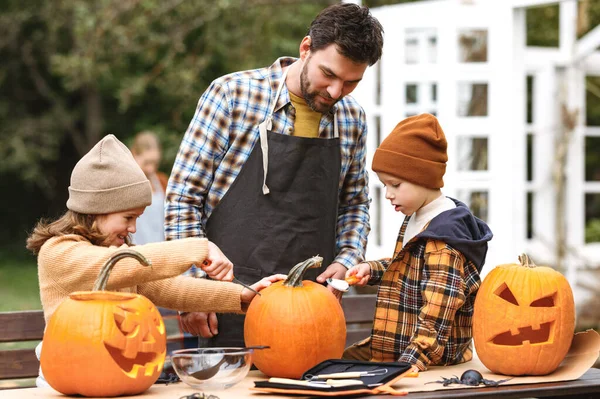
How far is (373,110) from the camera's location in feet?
24.3

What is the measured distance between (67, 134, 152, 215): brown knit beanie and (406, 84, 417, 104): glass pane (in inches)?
185

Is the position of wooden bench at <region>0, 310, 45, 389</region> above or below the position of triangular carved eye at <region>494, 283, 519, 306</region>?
below

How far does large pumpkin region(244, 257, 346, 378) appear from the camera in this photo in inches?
106

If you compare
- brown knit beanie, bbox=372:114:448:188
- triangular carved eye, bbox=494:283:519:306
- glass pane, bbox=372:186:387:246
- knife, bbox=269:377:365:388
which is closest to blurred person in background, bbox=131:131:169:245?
glass pane, bbox=372:186:387:246

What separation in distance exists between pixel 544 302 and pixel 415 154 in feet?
1.95

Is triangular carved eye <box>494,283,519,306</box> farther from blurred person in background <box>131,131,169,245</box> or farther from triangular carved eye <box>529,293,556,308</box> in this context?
blurred person in background <box>131,131,169,245</box>

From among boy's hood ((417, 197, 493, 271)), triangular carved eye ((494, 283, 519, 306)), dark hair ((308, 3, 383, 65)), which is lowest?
triangular carved eye ((494, 283, 519, 306))

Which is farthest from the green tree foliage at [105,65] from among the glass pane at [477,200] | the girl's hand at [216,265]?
the girl's hand at [216,265]

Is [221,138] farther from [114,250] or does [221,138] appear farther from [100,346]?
[100,346]

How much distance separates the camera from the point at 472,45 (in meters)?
7.09

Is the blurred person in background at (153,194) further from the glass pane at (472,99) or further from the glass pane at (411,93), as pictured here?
the glass pane at (472,99)

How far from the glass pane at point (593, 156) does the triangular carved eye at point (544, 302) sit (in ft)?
35.8

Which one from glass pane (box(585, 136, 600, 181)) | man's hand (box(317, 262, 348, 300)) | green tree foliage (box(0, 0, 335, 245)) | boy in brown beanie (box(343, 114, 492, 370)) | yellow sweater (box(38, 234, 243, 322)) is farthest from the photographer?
glass pane (box(585, 136, 600, 181))

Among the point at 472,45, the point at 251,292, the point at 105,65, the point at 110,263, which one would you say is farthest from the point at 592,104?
the point at 110,263
